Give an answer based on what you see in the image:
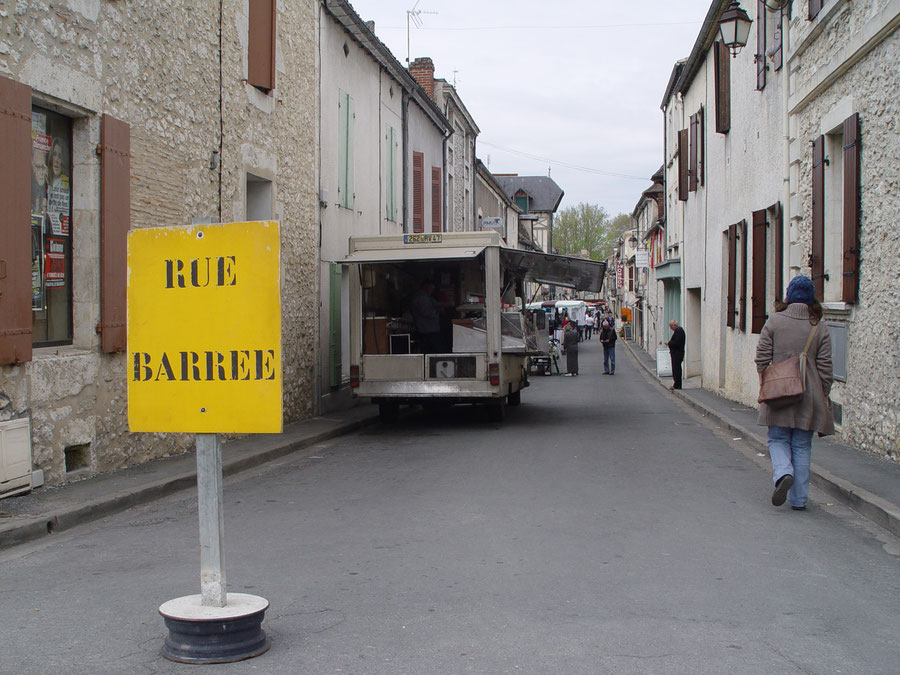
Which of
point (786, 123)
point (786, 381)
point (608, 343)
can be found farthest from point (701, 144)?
point (786, 381)

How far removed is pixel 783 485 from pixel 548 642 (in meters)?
4.01

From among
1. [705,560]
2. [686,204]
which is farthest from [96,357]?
[686,204]

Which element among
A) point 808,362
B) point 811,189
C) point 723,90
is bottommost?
point 808,362

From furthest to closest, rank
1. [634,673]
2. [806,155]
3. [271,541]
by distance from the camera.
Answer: [806,155], [271,541], [634,673]

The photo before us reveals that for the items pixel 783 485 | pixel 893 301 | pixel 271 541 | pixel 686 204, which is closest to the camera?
pixel 271 541

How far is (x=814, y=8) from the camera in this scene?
12.2 m

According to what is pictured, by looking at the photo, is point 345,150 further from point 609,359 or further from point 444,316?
point 609,359

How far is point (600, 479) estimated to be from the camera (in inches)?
366

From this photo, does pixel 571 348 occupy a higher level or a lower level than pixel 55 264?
lower

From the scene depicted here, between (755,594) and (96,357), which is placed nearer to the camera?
(755,594)

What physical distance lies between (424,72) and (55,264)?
24.1m

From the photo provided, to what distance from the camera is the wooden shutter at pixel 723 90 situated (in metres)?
19.7

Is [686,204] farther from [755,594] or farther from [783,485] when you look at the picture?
[755,594]

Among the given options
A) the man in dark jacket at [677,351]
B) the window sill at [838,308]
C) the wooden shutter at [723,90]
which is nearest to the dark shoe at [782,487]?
the window sill at [838,308]
